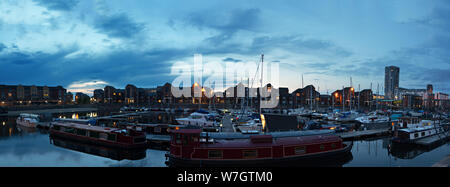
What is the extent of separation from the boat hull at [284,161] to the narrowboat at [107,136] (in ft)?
28.0

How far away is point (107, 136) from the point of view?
92.0ft

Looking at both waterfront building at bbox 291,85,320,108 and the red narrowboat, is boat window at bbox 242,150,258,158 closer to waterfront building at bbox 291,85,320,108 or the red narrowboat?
the red narrowboat

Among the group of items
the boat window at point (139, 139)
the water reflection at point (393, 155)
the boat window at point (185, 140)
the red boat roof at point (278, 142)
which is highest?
the boat window at point (185, 140)

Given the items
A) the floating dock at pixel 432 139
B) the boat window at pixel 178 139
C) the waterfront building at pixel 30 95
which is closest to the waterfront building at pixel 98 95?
the waterfront building at pixel 30 95

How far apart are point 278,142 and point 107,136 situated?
2082 centimetres

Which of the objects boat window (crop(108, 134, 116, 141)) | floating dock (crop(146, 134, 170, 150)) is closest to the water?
boat window (crop(108, 134, 116, 141))

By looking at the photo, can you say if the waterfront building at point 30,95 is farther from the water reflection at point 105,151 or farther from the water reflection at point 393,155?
the water reflection at point 393,155

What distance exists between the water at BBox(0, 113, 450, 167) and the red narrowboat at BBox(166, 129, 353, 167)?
4.23 meters

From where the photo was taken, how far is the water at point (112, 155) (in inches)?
909

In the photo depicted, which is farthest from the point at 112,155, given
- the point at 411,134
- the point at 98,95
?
the point at 98,95

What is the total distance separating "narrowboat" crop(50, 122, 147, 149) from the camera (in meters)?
26.6

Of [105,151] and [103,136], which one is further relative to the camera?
[103,136]

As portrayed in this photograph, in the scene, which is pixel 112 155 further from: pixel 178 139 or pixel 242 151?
pixel 242 151

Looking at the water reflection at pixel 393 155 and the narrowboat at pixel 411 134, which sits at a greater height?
the narrowboat at pixel 411 134
